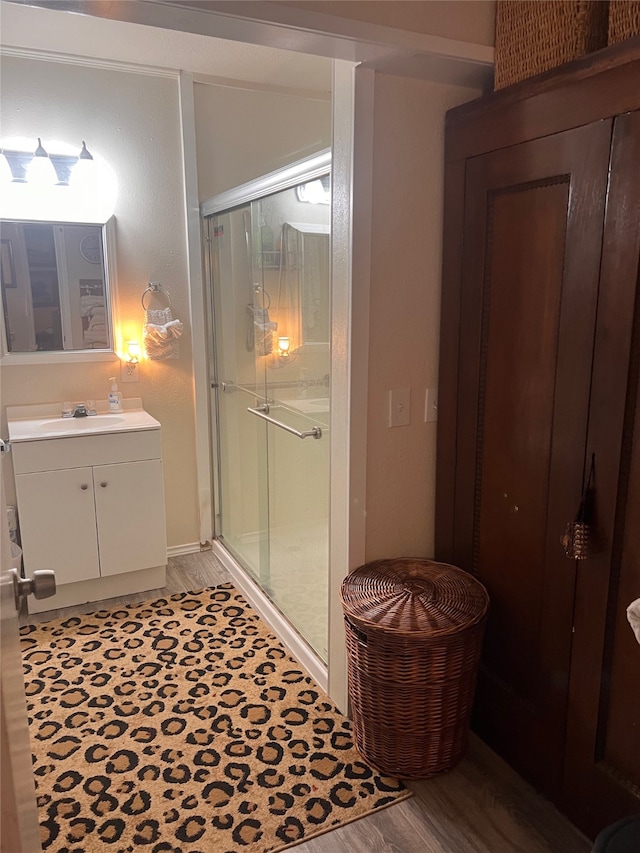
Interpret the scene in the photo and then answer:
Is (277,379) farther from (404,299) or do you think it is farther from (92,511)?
(92,511)

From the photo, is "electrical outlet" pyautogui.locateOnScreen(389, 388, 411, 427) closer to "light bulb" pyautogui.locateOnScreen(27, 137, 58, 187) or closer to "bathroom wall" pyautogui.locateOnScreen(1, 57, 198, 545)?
"bathroom wall" pyautogui.locateOnScreen(1, 57, 198, 545)

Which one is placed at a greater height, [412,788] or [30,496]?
[30,496]

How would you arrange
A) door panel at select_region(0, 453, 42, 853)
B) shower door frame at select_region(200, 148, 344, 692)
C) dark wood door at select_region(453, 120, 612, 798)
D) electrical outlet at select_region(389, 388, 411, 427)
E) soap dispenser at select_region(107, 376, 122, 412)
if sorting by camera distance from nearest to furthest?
door panel at select_region(0, 453, 42, 853), dark wood door at select_region(453, 120, 612, 798), electrical outlet at select_region(389, 388, 411, 427), shower door frame at select_region(200, 148, 344, 692), soap dispenser at select_region(107, 376, 122, 412)

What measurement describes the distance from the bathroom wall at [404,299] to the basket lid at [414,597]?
0.12 m

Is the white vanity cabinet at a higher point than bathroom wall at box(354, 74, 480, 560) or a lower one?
lower

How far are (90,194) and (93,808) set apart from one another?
2536mm

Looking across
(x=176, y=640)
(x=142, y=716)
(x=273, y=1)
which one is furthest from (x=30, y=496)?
(x=273, y=1)

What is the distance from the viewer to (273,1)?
147cm

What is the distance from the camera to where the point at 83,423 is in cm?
307

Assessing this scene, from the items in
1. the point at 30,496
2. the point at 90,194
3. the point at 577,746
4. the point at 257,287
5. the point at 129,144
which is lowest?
the point at 577,746

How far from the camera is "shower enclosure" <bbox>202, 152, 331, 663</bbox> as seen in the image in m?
2.34

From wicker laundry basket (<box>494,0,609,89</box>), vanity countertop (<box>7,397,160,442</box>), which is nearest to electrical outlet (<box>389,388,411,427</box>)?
wicker laundry basket (<box>494,0,609,89</box>)

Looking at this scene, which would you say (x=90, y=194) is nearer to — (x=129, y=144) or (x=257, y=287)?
(x=129, y=144)

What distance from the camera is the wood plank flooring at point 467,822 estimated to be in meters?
1.71
